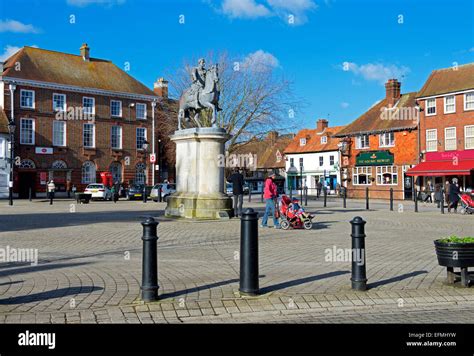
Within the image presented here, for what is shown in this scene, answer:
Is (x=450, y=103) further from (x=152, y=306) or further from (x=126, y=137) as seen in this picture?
(x=152, y=306)

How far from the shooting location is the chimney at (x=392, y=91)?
2018 inches

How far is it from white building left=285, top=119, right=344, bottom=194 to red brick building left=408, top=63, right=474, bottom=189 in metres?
16.3

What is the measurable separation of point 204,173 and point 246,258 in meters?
10.8

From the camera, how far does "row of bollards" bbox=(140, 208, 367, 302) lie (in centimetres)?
660

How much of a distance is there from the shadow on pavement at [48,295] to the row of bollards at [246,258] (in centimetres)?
107

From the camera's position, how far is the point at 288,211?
1575 cm

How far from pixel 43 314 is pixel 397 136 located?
45759mm

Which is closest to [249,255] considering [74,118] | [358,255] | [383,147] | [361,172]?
[358,255]

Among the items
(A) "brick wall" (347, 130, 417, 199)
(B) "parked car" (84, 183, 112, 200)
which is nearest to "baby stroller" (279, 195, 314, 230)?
(B) "parked car" (84, 183, 112, 200)

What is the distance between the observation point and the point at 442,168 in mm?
41719

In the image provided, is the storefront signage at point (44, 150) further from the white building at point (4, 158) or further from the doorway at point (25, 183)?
the white building at point (4, 158)

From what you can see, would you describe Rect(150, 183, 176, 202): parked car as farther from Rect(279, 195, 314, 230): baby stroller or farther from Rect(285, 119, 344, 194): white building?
Rect(285, 119, 344, 194): white building
